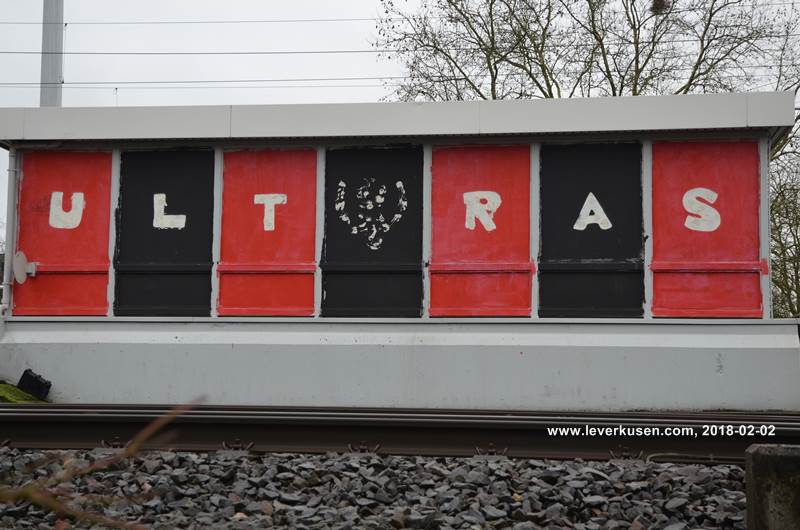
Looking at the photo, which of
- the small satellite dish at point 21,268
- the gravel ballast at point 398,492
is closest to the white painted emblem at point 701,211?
the gravel ballast at point 398,492

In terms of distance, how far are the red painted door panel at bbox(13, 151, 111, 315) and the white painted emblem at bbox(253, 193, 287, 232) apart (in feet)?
5.47

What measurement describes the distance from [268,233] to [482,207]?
226 cm

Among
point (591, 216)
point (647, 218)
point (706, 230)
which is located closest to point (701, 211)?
point (706, 230)

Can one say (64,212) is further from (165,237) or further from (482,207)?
(482,207)

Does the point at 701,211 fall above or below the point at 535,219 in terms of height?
above

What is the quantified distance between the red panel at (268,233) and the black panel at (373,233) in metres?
0.22

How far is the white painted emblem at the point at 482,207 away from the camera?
8547 mm

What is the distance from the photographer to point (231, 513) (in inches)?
176

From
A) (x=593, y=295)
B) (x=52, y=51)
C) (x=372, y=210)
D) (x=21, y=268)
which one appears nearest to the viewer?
(x=593, y=295)

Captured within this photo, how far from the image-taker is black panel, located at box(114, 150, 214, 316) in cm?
873

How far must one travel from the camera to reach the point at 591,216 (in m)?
8.38

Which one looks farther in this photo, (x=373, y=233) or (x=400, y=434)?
(x=373, y=233)

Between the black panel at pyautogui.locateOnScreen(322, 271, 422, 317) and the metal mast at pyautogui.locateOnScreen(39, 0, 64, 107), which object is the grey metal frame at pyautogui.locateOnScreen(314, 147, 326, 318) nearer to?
the black panel at pyautogui.locateOnScreen(322, 271, 422, 317)

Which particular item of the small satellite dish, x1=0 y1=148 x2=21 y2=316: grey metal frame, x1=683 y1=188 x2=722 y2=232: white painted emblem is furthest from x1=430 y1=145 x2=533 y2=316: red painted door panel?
x1=0 y1=148 x2=21 y2=316: grey metal frame
